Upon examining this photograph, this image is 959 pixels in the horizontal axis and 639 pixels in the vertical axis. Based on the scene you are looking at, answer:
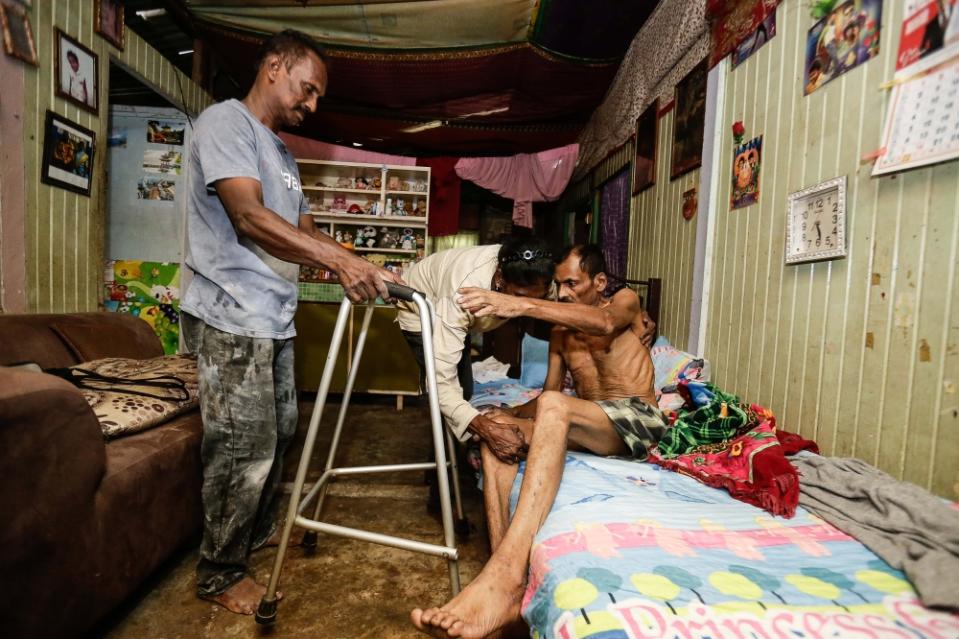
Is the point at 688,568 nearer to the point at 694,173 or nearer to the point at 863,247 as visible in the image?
the point at 863,247

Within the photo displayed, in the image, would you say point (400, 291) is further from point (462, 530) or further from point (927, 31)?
point (927, 31)

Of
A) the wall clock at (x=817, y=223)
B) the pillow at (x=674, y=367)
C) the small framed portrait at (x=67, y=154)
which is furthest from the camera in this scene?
the small framed portrait at (x=67, y=154)

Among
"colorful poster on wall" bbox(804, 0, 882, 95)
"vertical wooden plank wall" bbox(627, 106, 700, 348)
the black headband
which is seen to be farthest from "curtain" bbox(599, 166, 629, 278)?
"colorful poster on wall" bbox(804, 0, 882, 95)

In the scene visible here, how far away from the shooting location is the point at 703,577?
3.27ft

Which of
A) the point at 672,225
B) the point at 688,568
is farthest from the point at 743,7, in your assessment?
the point at 688,568

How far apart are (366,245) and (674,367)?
12.1 ft

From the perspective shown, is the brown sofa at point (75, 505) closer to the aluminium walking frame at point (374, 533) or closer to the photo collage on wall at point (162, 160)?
the aluminium walking frame at point (374, 533)

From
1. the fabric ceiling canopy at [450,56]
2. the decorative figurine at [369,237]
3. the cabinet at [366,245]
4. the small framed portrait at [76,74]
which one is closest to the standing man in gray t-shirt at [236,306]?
the small framed portrait at [76,74]

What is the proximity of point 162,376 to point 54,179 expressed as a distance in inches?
65.1

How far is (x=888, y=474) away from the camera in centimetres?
138

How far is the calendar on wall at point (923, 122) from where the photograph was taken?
1195mm

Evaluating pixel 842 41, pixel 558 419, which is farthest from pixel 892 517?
pixel 842 41

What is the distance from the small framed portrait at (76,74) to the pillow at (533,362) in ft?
10.5

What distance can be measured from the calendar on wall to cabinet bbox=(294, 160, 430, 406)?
12.2 feet
